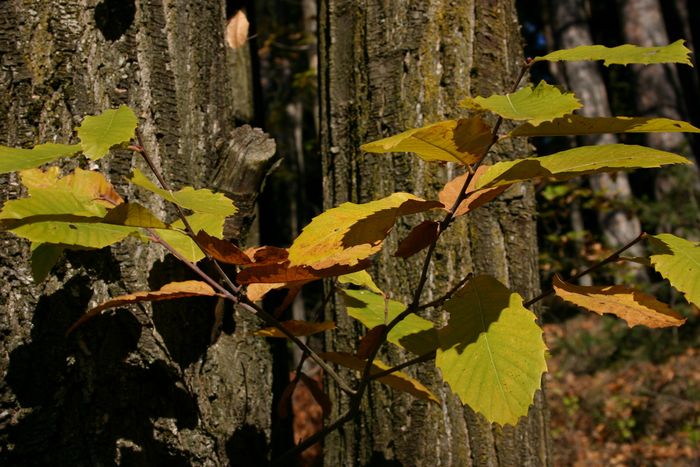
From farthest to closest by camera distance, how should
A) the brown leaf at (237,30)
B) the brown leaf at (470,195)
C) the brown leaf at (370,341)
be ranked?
the brown leaf at (237,30) → the brown leaf at (370,341) → the brown leaf at (470,195)

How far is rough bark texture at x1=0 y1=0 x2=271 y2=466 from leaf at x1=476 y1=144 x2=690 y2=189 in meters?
0.70

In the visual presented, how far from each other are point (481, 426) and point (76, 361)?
0.85 meters

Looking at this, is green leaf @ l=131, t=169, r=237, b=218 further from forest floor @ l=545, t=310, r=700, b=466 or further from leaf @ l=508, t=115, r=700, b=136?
forest floor @ l=545, t=310, r=700, b=466

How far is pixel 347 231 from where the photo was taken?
790 millimetres

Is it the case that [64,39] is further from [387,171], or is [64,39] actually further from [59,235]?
[387,171]

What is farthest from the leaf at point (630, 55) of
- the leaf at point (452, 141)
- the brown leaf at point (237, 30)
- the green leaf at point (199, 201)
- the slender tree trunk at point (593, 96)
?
the slender tree trunk at point (593, 96)

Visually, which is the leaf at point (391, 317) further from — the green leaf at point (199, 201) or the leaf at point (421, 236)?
the green leaf at point (199, 201)

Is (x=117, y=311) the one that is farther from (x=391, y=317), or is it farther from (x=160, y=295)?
(x=391, y=317)

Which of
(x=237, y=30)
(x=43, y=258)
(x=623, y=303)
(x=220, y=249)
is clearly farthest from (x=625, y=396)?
(x=43, y=258)

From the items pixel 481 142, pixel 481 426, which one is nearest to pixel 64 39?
pixel 481 142

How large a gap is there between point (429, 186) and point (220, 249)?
25.9 inches

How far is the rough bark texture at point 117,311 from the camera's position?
3.58 feet

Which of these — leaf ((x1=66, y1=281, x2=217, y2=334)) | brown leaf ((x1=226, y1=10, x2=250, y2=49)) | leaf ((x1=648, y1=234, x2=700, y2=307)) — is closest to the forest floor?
brown leaf ((x1=226, y1=10, x2=250, y2=49))

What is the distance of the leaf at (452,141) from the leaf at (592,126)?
38 millimetres
